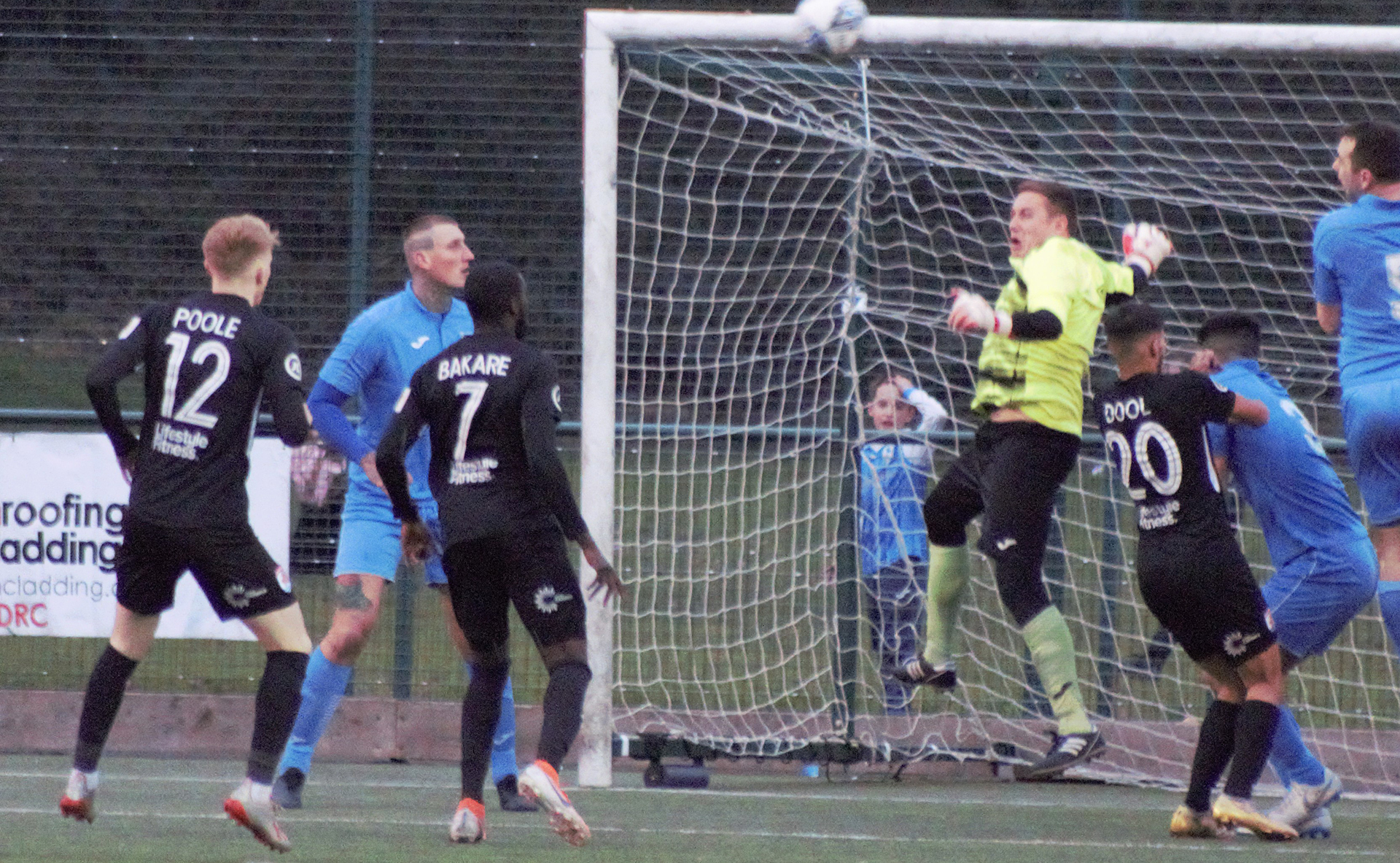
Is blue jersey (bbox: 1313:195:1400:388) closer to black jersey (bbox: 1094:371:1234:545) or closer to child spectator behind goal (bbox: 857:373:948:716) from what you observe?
black jersey (bbox: 1094:371:1234:545)

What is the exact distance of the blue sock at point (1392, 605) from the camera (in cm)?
657

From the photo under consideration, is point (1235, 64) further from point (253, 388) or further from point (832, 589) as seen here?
point (253, 388)

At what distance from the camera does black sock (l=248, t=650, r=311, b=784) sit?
5906 millimetres

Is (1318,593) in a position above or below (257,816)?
above

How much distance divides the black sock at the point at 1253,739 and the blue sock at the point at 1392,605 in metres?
0.54

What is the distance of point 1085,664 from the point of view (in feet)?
29.1

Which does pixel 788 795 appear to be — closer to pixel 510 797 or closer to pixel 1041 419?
pixel 510 797

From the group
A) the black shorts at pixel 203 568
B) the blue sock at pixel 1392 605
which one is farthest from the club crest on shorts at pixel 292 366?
the blue sock at pixel 1392 605

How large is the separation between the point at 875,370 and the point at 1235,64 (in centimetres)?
211

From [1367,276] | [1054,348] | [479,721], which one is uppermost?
[1367,276]

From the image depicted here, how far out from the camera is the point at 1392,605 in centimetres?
658

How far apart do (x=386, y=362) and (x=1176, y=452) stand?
2858mm

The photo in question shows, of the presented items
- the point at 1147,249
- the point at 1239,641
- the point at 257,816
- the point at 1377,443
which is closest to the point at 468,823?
the point at 257,816

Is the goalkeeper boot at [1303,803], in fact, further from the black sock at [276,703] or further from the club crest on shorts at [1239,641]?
the black sock at [276,703]
